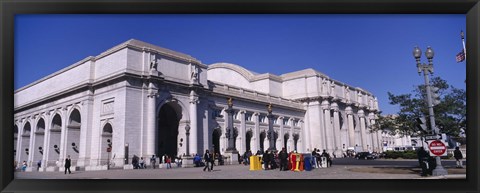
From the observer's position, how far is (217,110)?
52.0 meters

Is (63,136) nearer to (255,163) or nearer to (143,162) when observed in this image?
(143,162)

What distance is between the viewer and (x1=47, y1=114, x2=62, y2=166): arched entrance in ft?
153

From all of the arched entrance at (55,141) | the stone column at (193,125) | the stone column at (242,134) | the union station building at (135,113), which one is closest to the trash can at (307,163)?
the union station building at (135,113)

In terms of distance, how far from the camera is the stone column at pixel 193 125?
4400cm

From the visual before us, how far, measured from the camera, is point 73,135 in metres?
44.7

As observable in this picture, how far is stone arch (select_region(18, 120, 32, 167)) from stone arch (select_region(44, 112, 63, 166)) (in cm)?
722

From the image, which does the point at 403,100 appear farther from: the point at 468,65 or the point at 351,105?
the point at 351,105

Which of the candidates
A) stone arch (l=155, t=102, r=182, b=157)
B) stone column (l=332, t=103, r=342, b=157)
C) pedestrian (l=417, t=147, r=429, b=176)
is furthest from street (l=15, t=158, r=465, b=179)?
stone column (l=332, t=103, r=342, b=157)

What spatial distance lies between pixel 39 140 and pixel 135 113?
20.3 meters

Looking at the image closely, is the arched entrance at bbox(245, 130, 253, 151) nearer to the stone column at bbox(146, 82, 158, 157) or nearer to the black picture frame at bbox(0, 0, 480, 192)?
the stone column at bbox(146, 82, 158, 157)

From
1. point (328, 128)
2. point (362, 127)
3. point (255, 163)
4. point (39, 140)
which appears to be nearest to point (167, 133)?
point (39, 140)
